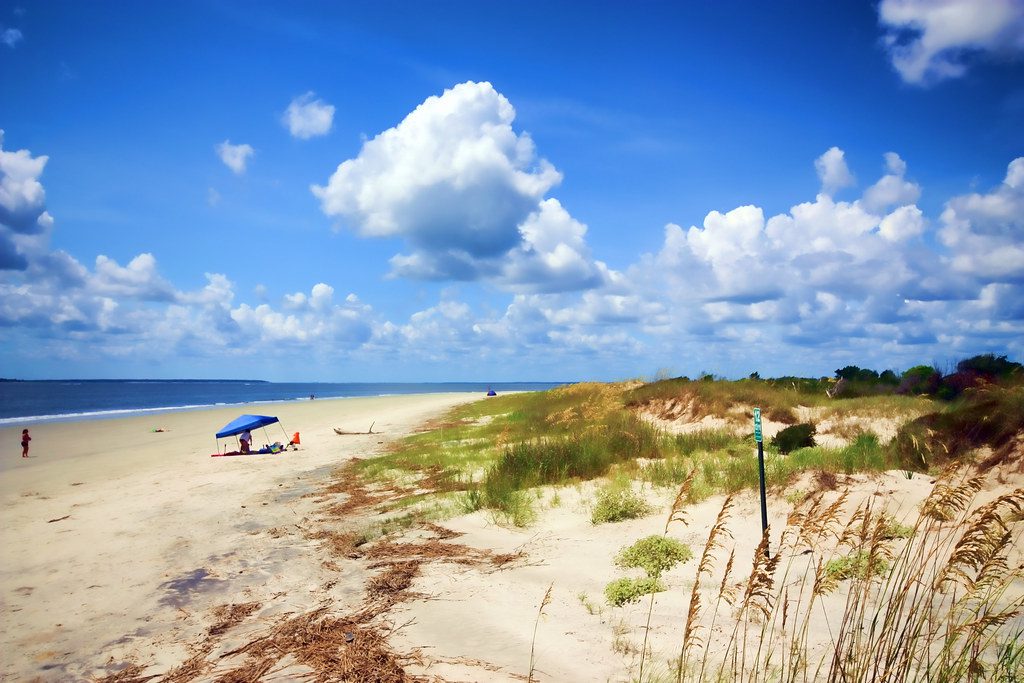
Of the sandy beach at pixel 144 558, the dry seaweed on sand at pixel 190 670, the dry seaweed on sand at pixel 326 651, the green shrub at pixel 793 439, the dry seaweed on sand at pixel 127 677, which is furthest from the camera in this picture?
the green shrub at pixel 793 439

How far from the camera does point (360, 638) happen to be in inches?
229

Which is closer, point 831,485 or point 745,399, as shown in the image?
point 831,485

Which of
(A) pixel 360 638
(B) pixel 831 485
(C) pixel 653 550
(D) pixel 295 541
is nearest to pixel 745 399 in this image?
(B) pixel 831 485

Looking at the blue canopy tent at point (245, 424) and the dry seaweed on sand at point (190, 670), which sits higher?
the blue canopy tent at point (245, 424)

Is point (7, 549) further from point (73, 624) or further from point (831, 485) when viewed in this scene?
point (831, 485)

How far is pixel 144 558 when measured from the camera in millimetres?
9562

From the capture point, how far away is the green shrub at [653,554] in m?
7.57

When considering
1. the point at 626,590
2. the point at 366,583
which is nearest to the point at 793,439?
the point at 626,590

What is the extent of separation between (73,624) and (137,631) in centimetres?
111

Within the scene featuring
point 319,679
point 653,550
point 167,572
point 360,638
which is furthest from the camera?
point 167,572

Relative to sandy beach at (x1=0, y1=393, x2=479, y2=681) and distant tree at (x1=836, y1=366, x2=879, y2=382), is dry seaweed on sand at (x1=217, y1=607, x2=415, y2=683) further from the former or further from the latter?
distant tree at (x1=836, y1=366, x2=879, y2=382)

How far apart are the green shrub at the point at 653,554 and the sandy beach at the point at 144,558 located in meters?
3.57

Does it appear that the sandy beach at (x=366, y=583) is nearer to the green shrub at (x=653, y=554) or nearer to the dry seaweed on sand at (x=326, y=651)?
the dry seaweed on sand at (x=326, y=651)

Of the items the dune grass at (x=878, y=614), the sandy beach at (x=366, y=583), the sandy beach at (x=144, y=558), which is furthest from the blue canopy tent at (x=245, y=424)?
the dune grass at (x=878, y=614)
